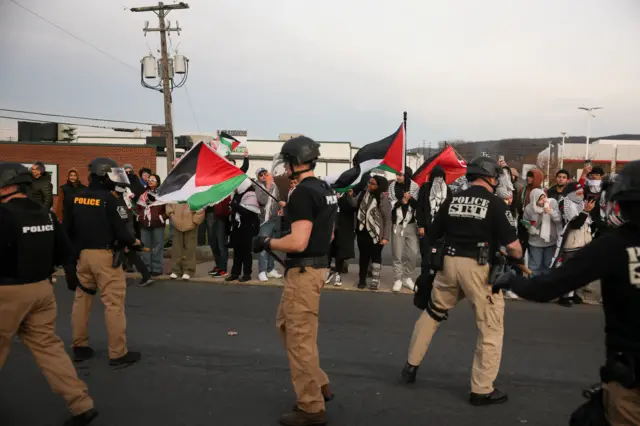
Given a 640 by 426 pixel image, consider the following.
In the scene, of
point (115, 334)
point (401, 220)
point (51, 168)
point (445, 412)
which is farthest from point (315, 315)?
point (51, 168)

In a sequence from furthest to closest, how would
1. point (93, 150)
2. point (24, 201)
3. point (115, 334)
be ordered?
point (93, 150)
point (115, 334)
point (24, 201)

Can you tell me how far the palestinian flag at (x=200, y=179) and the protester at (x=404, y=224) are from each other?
9.69 feet

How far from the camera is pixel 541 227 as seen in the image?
8.23 metres

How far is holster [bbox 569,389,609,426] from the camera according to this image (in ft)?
7.90

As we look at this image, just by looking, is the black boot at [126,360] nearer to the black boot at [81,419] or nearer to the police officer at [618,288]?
the black boot at [81,419]

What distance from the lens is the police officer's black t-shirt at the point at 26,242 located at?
3.75 meters

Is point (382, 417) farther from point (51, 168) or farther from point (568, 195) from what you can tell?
Result: point (51, 168)

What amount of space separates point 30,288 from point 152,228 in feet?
19.5

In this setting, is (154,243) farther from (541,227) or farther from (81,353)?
(541,227)

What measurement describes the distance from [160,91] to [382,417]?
2194 cm

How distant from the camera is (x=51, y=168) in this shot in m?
22.2

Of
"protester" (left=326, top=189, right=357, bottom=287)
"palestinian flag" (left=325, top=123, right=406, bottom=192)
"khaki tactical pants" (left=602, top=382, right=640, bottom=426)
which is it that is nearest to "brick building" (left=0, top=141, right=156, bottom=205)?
"protester" (left=326, top=189, right=357, bottom=287)

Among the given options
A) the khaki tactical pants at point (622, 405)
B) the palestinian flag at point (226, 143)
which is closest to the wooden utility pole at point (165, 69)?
Result: the palestinian flag at point (226, 143)

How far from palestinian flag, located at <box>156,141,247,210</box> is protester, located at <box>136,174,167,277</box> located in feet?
8.93
